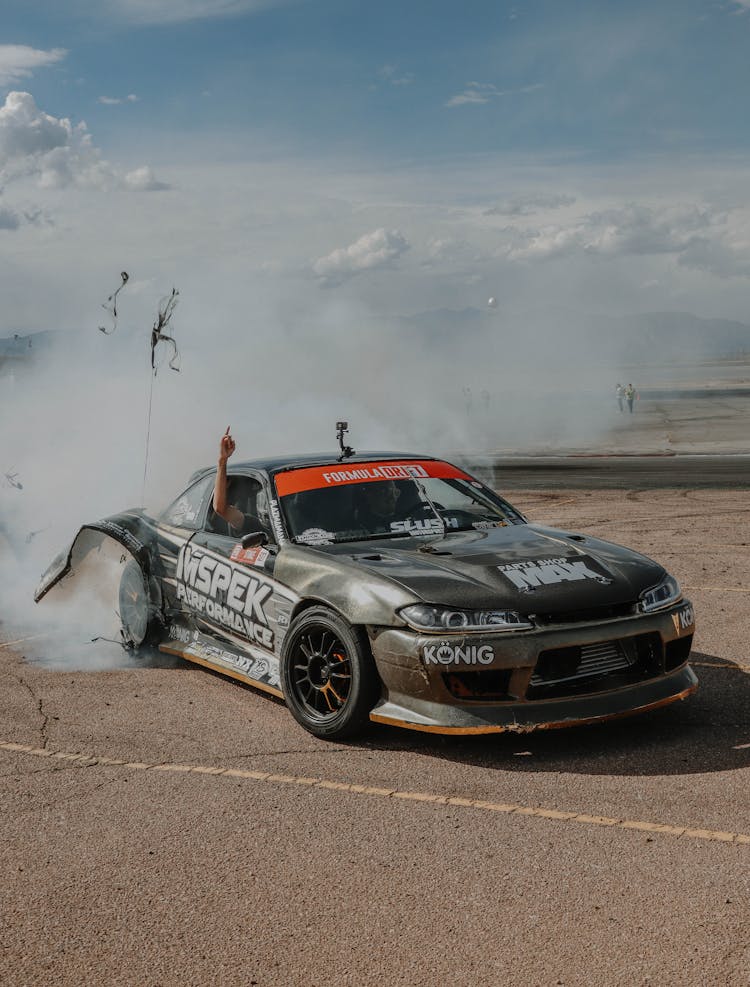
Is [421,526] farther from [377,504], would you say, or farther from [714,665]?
[714,665]

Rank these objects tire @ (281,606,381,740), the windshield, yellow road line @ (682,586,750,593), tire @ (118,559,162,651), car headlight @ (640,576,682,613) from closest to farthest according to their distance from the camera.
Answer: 1. tire @ (281,606,381,740)
2. car headlight @ (640,576,682,613)
3. the windshield
4. tire @ (118,559,162,651)
5. yellow road line @ (682,586,750,593)

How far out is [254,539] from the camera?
18.9ft

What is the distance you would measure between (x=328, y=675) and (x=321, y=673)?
0.21ft

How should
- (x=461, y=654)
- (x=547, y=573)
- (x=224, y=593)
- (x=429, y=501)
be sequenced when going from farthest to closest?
(x=429, y=501) < (x=224, y=593) < (x=547, y=573) < (x=461, y=654)

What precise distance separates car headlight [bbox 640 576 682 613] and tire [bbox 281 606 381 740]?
1.36 metres

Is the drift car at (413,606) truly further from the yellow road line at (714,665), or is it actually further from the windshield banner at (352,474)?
the yellow road line at (714,665)

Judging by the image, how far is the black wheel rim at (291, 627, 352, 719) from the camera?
5059 millimetres

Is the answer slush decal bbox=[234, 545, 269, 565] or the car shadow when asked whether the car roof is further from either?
the car shadow

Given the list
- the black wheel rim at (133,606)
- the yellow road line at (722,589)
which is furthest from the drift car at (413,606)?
the yellow road line at (722,589)

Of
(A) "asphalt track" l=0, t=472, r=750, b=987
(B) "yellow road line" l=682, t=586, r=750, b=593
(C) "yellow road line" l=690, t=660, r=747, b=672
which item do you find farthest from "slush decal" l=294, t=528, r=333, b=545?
(B) "yellow road line" l=682, t=586, r=750, b=593

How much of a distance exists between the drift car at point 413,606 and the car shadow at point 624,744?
0.19 m

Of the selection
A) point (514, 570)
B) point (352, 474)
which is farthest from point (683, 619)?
point (352, 474)

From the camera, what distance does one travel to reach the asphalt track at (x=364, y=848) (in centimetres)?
301

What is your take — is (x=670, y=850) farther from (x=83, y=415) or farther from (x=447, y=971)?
(x=83, y=415)
